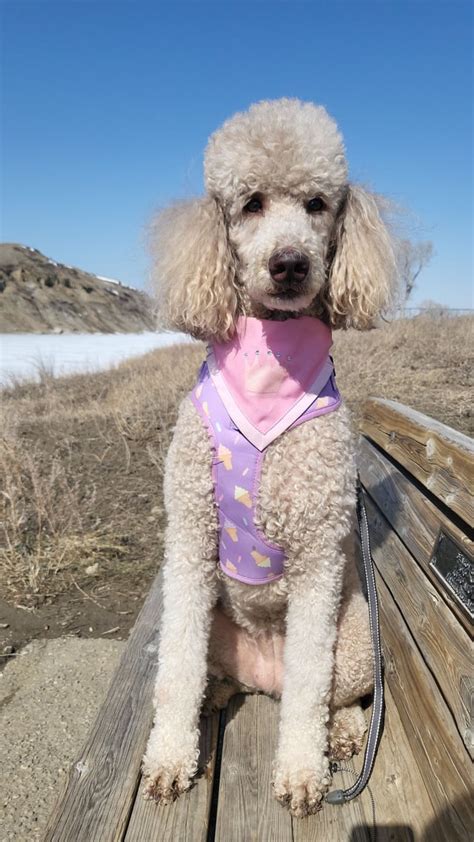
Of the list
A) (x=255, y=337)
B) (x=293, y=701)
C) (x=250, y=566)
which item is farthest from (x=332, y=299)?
(x=293, y=701)

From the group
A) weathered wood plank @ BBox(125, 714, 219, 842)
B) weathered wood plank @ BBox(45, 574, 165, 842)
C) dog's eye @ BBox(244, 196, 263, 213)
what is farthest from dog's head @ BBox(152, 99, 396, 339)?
weathered wood plank @ BBox(125, 714, 219, 842)

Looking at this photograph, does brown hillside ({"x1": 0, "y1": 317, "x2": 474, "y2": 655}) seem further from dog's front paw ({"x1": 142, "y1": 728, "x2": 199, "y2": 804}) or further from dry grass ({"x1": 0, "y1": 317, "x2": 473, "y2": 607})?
dog's front paw ({"x1": 142, "y1": 728, "x2": 199, "y2": 804})

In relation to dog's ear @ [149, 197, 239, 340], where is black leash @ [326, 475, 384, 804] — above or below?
below

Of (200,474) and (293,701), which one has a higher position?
(200,474)

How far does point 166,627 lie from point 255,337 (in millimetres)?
894

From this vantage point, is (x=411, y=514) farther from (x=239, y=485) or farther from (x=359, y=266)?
(x=359, y=266)

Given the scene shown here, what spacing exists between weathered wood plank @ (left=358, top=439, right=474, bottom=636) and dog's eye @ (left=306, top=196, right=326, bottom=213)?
936 mm

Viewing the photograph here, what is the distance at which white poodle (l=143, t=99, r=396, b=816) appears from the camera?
1.63 m

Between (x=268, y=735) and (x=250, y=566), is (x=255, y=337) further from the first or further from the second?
(x=268, y=735)

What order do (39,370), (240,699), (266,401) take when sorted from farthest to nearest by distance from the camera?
1. (39,370)
2. (240,699)
3. (266,401)

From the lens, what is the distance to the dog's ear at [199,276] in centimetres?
175

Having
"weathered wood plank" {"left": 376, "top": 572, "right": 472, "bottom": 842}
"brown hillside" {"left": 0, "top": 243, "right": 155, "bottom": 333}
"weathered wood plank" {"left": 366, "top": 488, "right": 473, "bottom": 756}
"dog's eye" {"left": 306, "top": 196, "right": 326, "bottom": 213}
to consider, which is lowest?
"brown hillside" {"left": 0, "top": 243, "right": 155, "bottom": 333}

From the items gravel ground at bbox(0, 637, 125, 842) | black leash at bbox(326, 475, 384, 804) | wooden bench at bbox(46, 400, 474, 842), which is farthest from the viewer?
gravel ground at bbox(0, 637, 125, 842)

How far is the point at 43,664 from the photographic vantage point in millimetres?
2908
